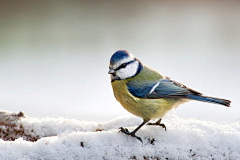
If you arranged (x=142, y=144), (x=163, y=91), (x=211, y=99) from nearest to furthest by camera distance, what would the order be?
(x=142, y=144)
(x=211, y=99)
(x=163, y=91)

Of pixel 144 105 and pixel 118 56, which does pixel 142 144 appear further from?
pixel 118 56

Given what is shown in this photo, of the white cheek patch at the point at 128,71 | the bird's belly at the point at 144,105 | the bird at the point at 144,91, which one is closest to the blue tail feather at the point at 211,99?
the bird at the point at 144,91

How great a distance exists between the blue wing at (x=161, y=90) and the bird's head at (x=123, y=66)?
3.4 inches

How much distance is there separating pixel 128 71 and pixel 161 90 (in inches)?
9.4

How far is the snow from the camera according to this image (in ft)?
4.35

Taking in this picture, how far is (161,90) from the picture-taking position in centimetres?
184

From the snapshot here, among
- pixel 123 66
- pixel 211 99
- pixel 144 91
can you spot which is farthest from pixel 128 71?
pixel 211 99

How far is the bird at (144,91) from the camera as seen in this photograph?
1.77 m

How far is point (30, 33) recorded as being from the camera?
5.17 meters

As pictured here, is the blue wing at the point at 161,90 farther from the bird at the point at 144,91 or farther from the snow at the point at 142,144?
the snow at the point at 142,144

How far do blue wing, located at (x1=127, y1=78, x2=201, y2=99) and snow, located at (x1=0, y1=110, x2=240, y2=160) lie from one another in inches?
7.7

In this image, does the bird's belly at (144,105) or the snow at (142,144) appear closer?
the snow at (142,144)

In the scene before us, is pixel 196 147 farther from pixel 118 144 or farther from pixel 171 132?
pixel 118 144

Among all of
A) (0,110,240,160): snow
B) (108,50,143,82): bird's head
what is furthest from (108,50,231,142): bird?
(0,110,240,160): snow
